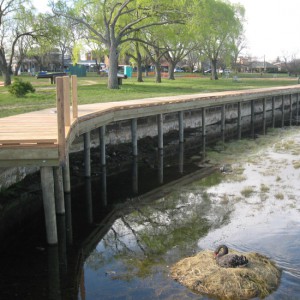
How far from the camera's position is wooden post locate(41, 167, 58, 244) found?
26.0 feet

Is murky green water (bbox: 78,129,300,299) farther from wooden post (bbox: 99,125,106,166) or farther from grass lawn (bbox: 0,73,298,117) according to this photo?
grass lawn (bbox: 0,73,298,117)

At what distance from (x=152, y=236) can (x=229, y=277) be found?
242 cm

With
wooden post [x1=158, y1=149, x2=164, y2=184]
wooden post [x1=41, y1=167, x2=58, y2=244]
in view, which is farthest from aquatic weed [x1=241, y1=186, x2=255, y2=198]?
wooden post [x1=41, y1=167, x2=58, y2=244]

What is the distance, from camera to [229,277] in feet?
22.2

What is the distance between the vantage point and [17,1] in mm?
27828

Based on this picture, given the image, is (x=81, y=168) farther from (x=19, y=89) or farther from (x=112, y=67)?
(x=112, y=67)

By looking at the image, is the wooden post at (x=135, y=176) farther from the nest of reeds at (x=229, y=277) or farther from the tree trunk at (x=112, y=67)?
the tree trunk at (x=112, y=67)

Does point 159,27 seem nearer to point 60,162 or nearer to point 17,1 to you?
point 17,1

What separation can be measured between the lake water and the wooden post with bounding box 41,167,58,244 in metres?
0.26

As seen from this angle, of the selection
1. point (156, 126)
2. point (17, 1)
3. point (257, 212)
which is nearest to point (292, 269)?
point (257, 212)

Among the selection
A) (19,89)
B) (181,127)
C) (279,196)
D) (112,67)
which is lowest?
(279,196)

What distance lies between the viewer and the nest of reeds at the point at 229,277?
6566 mm

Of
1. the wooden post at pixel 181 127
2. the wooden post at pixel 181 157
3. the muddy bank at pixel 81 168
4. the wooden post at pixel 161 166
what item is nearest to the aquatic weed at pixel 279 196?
the wooden post at pixel 161 166

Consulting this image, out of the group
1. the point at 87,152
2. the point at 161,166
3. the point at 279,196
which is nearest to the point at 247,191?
the point at 279,196
